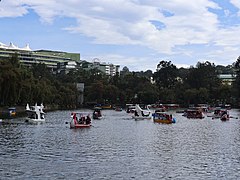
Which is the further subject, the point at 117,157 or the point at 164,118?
the point at 164,118

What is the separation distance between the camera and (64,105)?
570ft

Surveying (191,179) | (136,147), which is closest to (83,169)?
(191,179)

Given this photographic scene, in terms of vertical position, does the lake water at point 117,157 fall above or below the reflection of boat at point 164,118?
below

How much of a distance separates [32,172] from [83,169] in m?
3.56

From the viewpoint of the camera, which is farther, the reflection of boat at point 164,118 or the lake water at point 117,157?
the reflection of boat at point 164,118

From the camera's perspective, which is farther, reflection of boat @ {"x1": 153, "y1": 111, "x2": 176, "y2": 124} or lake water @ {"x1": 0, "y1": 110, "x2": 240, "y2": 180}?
reflection of boat @ {"x1": 153, "y1": 111, "x2": 176, "y2": 124}

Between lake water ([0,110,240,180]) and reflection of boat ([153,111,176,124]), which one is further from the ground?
reflection of boat ([153,111,176,124])

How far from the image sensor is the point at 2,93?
97062 millimetres

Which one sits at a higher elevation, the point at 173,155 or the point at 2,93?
the point at 2,93

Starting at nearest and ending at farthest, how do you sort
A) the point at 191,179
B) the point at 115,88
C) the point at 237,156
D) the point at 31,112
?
the point at 191,179 < the point at 237,156 < the point at 31,112 < the point at 115,88

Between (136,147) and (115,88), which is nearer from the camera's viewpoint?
(136,147)

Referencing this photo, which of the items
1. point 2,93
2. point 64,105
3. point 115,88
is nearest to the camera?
point 2,93

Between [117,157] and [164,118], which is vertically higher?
[164,118]

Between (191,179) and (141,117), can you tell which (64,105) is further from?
(191,179)
